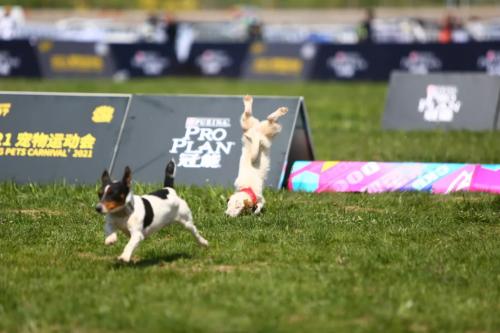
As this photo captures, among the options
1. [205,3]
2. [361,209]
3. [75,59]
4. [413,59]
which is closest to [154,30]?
[75,59]

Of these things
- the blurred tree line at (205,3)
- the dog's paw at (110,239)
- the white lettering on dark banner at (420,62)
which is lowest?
the blurred tree line at (205,3)

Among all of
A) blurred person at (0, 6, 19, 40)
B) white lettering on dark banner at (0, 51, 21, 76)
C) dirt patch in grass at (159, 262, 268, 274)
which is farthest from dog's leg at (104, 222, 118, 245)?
blurred person at (0, 6, 19, 40)

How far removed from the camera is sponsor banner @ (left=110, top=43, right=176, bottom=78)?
36406mm

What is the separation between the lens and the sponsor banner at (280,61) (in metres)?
35.3

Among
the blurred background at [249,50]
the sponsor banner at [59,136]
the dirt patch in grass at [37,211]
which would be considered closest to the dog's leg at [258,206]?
the dirt patch in grass at [37,211]

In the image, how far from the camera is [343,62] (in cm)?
3516

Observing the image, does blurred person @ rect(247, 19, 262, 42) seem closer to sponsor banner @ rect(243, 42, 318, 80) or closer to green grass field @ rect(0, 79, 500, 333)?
sponsor banner @ rect(243, 42, 318, 80)

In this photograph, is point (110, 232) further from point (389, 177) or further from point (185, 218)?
point (389, 177)

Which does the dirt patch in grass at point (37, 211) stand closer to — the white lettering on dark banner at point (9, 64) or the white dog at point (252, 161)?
the white dog at point (252, 161)

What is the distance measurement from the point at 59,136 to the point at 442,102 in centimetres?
953

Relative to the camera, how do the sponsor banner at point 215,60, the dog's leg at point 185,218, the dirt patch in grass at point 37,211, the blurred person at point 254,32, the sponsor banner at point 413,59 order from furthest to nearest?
the blurred person at point 254,32 < the sponsor banner at point 215,60 < the sponsor banner at point 413,59 < the dirt patch in grass at point 37,211 < the dog's leg at point 185,218

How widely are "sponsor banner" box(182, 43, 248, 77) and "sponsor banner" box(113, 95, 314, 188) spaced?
2305 centimetres

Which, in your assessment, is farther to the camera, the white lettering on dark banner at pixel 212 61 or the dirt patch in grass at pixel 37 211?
the white lettering on dark banner at pixel 212 61

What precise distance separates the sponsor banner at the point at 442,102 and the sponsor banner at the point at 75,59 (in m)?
16.4
